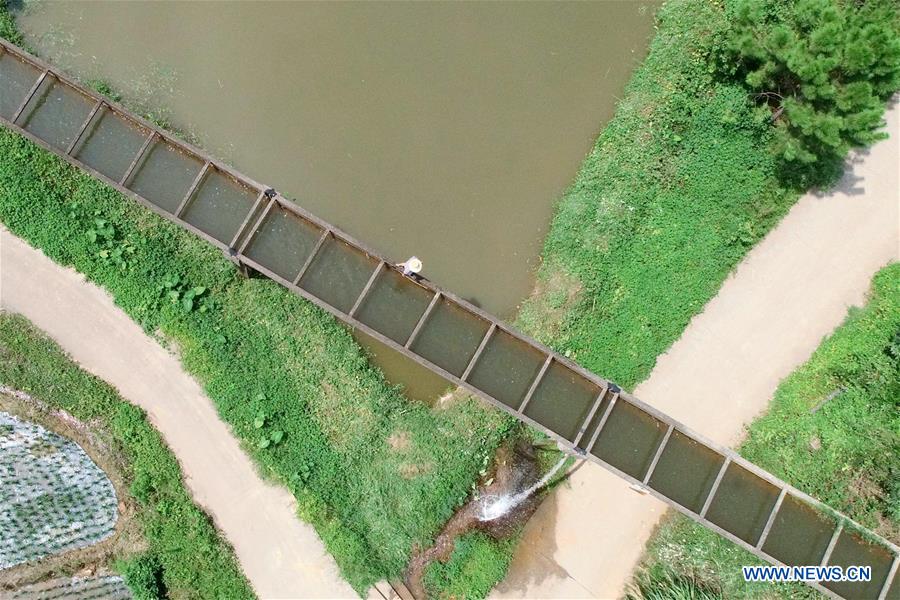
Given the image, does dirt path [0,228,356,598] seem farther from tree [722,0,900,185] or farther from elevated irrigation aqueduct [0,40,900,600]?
tree [722,0,900,185]

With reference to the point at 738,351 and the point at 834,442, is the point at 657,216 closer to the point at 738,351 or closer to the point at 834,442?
the point at 738,351

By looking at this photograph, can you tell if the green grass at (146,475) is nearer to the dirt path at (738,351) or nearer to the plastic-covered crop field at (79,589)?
the plastic-covered crop field at (79,589)

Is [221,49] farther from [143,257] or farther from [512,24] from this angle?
[512,24]

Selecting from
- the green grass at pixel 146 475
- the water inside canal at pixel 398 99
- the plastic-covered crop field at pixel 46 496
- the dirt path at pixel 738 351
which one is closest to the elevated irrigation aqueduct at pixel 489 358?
the dirt path at pixel 738 351

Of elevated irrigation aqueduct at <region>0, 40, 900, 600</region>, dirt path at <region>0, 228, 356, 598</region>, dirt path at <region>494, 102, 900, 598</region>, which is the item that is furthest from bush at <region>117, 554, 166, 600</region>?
dirt path at <region>494, 102, 900, 598</region>

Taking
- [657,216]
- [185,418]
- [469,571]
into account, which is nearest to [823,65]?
[657,216]

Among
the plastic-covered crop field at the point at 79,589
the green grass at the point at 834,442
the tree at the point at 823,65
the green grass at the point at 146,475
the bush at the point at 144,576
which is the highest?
the tree at the point at 823,65
